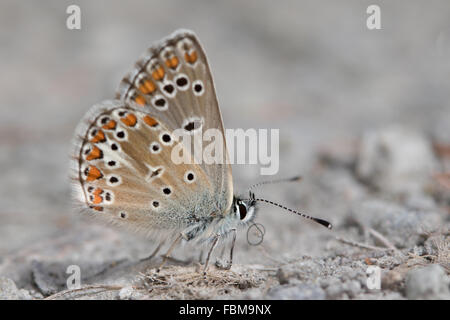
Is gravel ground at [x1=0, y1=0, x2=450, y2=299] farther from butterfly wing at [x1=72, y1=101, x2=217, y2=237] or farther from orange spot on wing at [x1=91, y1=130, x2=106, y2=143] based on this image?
orange spot on wing at [x1=91, y1=130, x2=106, y2=143]

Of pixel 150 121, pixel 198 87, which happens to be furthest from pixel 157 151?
pixel 198 87

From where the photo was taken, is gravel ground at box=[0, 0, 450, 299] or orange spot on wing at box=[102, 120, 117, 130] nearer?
gravel ground at box=[0, 0, 450, 299]

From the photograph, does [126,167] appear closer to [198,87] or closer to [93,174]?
[93,174]

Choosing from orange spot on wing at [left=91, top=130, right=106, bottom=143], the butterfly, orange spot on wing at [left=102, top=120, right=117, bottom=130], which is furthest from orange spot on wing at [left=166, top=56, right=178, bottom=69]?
orange spot on wing at [left=91, top=130, right=106, bottom=143]

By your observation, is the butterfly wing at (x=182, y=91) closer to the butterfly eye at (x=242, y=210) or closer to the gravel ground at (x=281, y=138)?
the butterfly eye at (x=242, y=210)

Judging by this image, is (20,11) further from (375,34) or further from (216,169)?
(216,169)

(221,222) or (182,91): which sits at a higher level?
(182,91)
